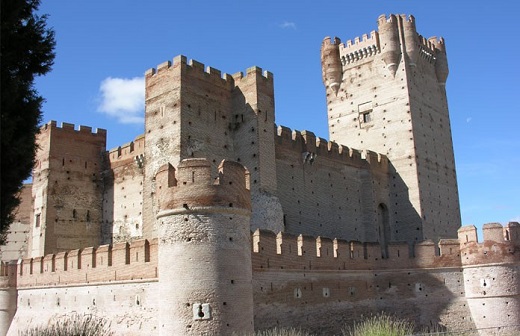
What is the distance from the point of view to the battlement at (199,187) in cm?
1295

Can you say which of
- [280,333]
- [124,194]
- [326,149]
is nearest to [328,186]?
[326,149]

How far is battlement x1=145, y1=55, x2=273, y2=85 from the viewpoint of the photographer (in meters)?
21.0

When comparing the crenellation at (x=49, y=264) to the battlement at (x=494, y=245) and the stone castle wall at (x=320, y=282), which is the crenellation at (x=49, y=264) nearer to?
the stone castle wall at (x=320, y=282)

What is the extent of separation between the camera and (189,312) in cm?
1241

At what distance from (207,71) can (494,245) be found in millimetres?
12189

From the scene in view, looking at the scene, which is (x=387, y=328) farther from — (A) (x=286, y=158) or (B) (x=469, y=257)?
(A) (x=286, y=158)

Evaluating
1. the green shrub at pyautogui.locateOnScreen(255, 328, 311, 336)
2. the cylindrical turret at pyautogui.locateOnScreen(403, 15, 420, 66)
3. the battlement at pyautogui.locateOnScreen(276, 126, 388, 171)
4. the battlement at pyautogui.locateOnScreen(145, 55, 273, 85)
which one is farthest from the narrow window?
the green shrub at pyautogui.locateOnScreen(255, 328, 311, 336)

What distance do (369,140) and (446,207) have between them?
542 cm

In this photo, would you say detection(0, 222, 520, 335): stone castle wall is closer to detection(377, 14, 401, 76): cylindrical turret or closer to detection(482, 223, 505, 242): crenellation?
detection(482, 223, 505, 242): crenellation

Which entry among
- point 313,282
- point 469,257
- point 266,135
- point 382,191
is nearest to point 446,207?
point 382,191

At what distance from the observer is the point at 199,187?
13.0 m

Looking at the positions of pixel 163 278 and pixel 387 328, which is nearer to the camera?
pixel 387 328

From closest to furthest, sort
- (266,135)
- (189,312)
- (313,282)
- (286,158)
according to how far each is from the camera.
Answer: (189,312) < (313,282) < (266,135) < (286,158)

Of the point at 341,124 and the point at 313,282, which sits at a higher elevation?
the point at 341,124
